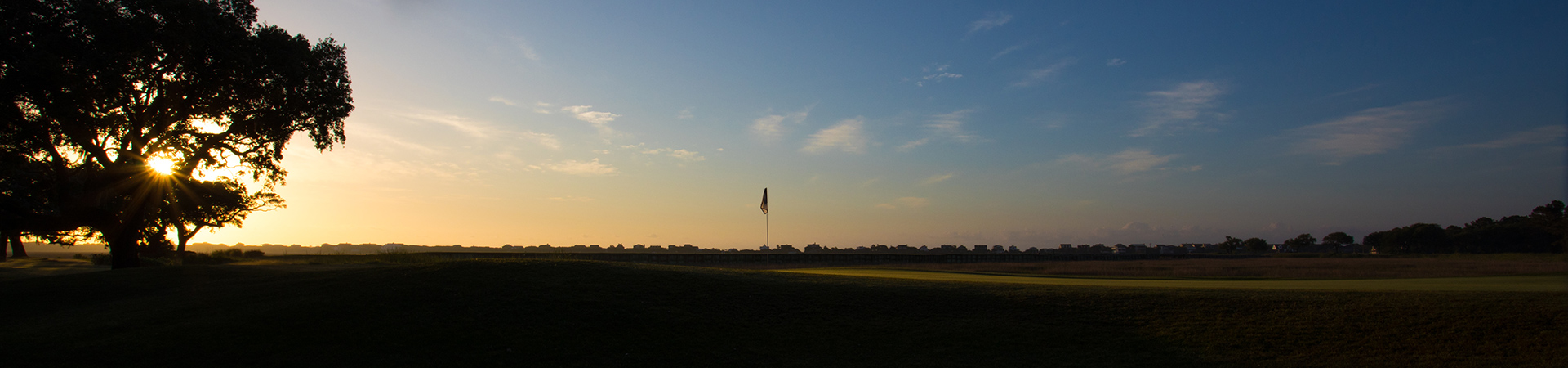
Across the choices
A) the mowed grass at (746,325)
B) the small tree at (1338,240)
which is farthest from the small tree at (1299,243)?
the mowed grass at (746,325)

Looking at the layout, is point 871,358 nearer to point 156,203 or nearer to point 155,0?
point 155,0

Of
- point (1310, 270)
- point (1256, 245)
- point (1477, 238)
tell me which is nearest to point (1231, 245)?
point (1256, 245)

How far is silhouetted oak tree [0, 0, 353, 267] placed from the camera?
63.5 ft

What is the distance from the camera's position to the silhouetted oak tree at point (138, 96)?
19.4 m

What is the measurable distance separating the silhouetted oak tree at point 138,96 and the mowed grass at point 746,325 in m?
6.71

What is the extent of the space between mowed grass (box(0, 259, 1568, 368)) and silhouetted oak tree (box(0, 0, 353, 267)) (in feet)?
22.0

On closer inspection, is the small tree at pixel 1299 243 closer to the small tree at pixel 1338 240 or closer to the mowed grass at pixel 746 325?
the small tree at pixel 1338 240

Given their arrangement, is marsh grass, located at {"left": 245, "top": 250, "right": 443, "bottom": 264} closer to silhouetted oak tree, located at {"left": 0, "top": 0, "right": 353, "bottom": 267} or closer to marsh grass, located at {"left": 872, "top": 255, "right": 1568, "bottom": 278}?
silhouetted oak tree, located at {"left": 0, "top": 0, "right": 353, "bottom": 267}

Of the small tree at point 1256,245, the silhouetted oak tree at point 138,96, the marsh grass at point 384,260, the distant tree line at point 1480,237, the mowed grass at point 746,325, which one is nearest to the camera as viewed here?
the mowed grass at point 746,325

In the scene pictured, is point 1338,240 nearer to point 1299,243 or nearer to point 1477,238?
point 1299,243

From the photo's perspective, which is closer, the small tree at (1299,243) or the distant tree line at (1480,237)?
the distant tree line at (1480,237)

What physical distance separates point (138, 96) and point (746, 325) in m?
22.9

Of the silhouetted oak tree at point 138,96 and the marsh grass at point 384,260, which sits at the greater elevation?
the silhouetted oak tree at point 138,96

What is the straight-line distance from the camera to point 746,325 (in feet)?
44.5
